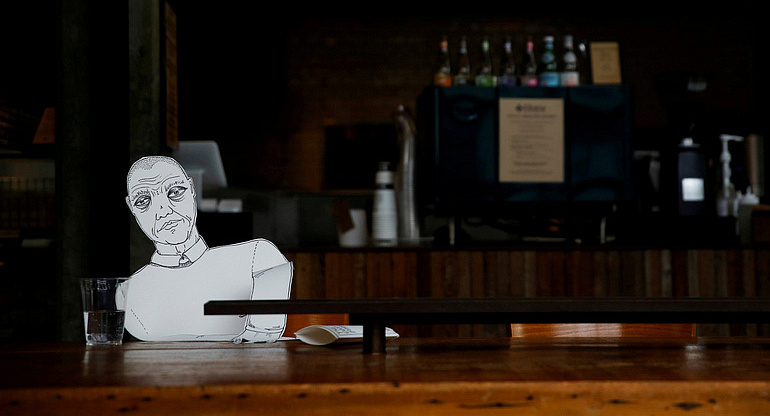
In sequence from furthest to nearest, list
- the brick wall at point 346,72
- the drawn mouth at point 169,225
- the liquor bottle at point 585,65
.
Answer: the brick wall at point 346,72
the liquor bottle at point 585,65
the drawn mouth at point 169,225

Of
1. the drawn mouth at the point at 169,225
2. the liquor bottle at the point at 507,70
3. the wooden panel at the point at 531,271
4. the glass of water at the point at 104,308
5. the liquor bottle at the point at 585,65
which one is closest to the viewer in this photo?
the glass of water at the point at 104,308

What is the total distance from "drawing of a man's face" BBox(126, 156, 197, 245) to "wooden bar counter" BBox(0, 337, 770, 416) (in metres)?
0.36

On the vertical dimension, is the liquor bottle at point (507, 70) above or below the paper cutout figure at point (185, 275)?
above

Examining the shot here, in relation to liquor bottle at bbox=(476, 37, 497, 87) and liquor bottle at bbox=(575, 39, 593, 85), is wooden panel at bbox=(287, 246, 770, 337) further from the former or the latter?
liquor bottle at bbox=(575, 39, 593, 85)

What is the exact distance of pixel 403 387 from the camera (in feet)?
2.54

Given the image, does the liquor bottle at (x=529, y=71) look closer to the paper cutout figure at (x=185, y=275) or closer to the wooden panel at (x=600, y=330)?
the wooden panel at (x=600, y=330)

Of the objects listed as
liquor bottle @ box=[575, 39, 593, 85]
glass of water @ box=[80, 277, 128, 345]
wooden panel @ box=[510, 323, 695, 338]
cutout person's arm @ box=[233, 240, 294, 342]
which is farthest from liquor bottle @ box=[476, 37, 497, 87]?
glass of water @ box=[80, 277, 128, 345]

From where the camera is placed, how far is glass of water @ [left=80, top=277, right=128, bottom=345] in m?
1.16

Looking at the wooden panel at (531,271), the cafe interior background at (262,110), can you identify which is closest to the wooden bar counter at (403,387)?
the cafe interior background at (262,110)

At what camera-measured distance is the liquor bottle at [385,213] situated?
3.00 metres

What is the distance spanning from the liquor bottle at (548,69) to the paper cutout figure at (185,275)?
2.09m

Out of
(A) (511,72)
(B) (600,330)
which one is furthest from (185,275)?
(A) (511,72)

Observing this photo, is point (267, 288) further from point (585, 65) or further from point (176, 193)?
point (585, 65)

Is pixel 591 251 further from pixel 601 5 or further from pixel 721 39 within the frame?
pixel 721 39
